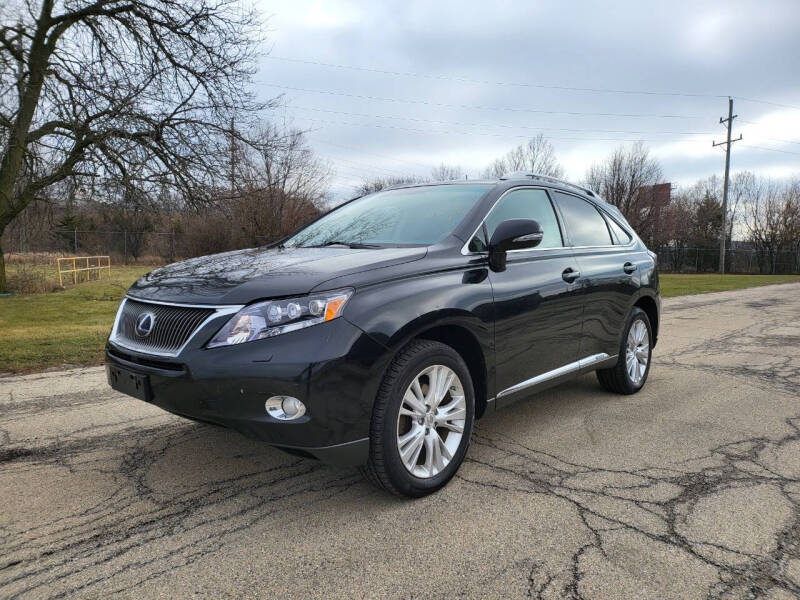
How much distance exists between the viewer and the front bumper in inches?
96.7

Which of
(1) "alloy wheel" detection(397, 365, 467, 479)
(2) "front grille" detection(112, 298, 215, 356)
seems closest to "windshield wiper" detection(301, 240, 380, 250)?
(1) "alloy wheel" detection(397, 365, 467, 479)

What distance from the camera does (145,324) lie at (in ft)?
9.48

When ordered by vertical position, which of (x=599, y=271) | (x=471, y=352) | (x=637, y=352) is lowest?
(x=637, y=352)

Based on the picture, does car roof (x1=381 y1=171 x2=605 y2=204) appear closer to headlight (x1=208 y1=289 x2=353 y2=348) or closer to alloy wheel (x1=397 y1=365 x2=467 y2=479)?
alloy wheel (x1=397 y1=365 x2=467 y2=479)

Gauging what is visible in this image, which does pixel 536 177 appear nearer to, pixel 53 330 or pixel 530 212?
pixel 530 212

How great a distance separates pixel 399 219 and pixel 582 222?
5.49ft

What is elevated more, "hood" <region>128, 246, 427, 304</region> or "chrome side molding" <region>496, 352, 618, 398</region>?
"hood" <region>128, 246, 427, 304</region>

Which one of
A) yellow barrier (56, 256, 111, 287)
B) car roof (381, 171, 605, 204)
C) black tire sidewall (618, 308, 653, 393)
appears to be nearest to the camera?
car roof (381, 171, 605, 204)

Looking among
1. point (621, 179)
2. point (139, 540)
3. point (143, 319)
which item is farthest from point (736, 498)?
point (621, 179)

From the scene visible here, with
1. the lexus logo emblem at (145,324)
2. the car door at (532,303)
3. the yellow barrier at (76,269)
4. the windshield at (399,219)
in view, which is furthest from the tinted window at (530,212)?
the yellow barrier at (76,269)

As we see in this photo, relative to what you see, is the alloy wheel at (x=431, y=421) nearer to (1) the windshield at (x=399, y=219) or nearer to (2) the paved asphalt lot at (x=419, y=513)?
(2) the paved asphalt lot at (x=419, y=513)

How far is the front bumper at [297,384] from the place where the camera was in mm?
2455

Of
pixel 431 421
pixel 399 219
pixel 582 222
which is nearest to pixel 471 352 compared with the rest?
pixel 431 421

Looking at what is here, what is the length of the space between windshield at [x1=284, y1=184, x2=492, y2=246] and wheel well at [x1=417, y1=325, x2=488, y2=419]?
579 millimetres
